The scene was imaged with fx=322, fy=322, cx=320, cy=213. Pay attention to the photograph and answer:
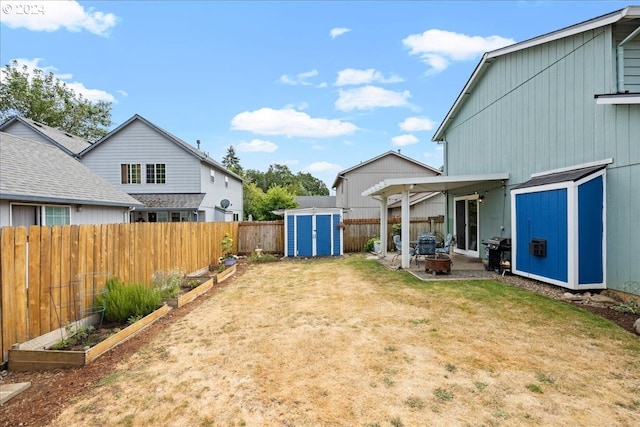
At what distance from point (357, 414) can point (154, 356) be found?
2.65 metres

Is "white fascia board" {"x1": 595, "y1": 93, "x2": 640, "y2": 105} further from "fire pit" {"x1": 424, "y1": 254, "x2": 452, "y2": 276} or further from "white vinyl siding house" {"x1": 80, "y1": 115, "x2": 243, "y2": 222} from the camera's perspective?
"white vinyl siding house" {"x1": 80, "y1": 115, "x2": 243, "y2": 222}

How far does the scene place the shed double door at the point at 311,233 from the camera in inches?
540

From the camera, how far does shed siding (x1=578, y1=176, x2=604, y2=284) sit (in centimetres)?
602

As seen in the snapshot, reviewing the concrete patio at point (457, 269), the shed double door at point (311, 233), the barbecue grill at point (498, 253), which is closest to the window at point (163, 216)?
the shed double door at point (311, 233)

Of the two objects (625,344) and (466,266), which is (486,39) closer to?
(466,266)

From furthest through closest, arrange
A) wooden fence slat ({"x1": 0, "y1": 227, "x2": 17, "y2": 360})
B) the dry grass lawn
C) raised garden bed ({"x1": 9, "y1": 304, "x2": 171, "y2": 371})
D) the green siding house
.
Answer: the green siding house < raised garden bed ({"x1": 9, "y1": 304, "x2": 171, "y2": 371}) < wooden fence slat ({"x1": 0, "y1": 227, "x2": 17, "y2": 360}) < the dry grass lawn

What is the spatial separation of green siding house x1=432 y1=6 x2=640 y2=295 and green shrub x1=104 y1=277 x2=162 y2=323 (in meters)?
7.66

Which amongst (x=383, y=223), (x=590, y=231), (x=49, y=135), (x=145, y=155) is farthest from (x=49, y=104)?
(x=590, y=231)

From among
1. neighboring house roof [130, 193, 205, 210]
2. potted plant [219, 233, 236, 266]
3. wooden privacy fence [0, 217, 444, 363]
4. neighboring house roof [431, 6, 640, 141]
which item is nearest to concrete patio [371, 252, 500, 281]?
potted plant [219, 233, 236, 266]

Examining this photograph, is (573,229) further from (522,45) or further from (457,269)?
(522,45)

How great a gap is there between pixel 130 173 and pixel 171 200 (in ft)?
9.84

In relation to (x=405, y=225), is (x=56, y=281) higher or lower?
lower

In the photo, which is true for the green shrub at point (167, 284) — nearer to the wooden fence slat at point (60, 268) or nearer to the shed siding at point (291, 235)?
the wooden fence slat at point (60, 268)

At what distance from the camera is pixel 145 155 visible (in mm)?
17438
